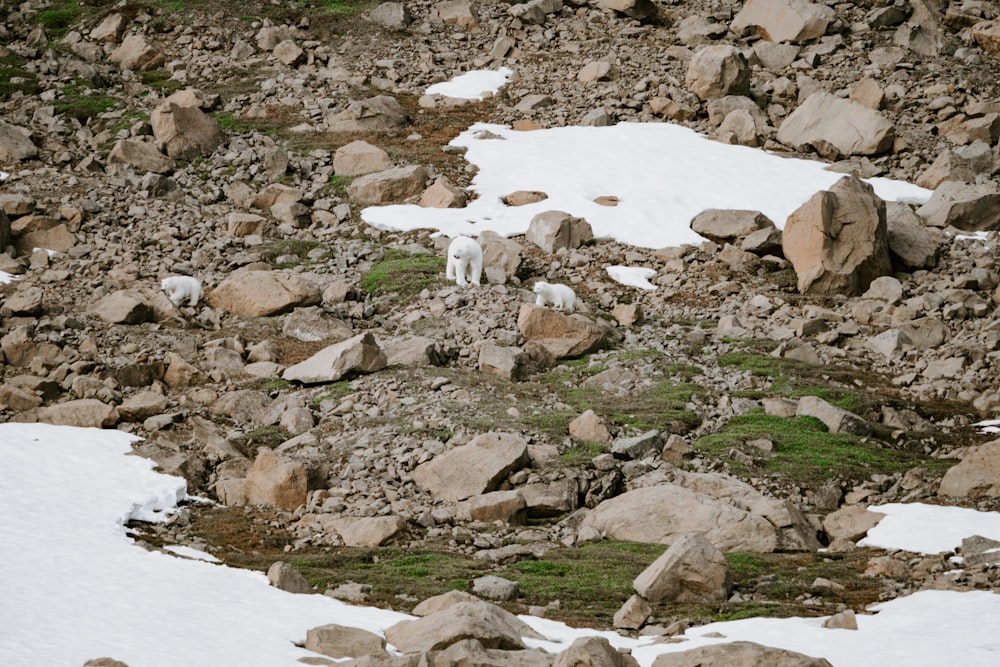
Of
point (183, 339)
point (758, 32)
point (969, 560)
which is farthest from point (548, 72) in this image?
point (969, 560)

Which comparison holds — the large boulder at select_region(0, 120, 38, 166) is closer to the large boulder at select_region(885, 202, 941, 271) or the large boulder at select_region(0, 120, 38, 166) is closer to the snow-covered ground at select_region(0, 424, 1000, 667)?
the snow-covered ground at select_region(0, 424, 1000, 667)

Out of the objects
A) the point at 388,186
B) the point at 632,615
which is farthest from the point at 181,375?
the point at 632,615

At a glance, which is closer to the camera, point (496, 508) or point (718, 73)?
point (496, 508)

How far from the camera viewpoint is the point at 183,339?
24891 mm

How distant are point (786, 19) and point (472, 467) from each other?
3106cm

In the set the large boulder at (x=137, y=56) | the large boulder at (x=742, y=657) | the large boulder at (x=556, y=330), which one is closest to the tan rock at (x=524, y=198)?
the large boulder at (x=556, y=330)

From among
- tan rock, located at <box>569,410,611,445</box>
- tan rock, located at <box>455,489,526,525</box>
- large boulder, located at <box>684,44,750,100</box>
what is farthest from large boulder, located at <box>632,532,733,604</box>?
large boulder, located at <box>684,44,750,100</box>

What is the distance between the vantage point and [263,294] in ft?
90.5

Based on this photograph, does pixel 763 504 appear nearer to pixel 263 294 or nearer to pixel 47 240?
pixel 263 294

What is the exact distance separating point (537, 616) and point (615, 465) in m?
5.93

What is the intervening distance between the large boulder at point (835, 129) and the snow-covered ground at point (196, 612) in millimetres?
21570

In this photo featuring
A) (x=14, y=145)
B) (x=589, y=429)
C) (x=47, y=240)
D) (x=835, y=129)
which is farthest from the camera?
(x=835, y=129)

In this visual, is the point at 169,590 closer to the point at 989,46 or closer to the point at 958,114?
the point at 958,114

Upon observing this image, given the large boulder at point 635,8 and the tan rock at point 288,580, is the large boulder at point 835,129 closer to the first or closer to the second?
the large boulder at point 635,8
